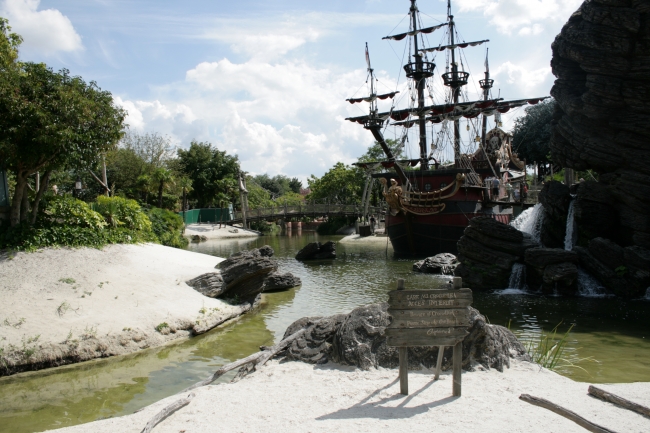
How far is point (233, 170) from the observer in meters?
55.2

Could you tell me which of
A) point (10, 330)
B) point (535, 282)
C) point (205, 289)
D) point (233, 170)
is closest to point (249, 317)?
point (205, 289)

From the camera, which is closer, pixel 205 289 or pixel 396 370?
pixel 396 370

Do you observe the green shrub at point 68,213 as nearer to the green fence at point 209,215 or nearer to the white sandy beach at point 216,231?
the white sandy beach at point 216,231

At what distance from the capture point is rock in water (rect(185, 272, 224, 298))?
13250 mm

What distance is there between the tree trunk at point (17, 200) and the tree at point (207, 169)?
40637mm

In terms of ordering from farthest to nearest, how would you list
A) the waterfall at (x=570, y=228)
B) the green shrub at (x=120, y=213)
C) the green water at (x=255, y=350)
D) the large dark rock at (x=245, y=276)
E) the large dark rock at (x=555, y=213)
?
the large dark rock at (x=555, y=213) → the waterfall at (x=570, y=228) → the green shrub at (x=120, y=213) → the large dark rock at (x=245, y=276) → the green water at (x=255, y=350)

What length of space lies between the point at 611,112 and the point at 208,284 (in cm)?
1477

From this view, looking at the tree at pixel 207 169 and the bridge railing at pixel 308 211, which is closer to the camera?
the bridge railing at pixel 308 211

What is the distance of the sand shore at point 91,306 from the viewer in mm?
9141

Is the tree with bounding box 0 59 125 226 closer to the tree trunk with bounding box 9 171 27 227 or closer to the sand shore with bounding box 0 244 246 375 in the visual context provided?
the tree trunk with bounding box 9 171 27 227

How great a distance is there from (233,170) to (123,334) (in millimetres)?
46177

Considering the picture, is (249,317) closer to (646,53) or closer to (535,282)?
(535,282)

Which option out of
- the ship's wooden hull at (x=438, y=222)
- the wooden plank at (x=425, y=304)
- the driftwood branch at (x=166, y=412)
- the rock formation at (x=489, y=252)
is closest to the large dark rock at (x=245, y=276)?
the driftwood branch at (x=166, y=412)

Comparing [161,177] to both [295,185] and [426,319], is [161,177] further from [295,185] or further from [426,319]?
[295,185]
